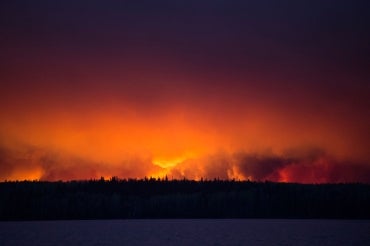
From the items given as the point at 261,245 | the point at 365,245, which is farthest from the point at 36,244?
the point at 365,245

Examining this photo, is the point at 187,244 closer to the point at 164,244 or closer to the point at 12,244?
the point at 164,244

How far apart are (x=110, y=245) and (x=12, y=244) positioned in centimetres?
2070

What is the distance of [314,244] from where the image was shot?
3954 inches

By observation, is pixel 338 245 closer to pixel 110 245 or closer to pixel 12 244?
pixel 110 245

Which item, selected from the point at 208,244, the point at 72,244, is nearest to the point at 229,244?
the point at 208,244

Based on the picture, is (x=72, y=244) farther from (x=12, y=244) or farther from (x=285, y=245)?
(x=285, y=245)

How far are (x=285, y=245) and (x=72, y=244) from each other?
147 ft

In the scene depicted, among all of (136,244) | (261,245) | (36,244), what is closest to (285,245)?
(261,245)

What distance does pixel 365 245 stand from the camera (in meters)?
97.9

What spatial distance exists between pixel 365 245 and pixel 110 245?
52943 mm

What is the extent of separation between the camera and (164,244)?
10338cm

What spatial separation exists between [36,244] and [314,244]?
194ft

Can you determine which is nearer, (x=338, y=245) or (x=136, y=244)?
(x=338, y=245)

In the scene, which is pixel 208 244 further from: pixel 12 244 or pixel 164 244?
pixel 12 244
